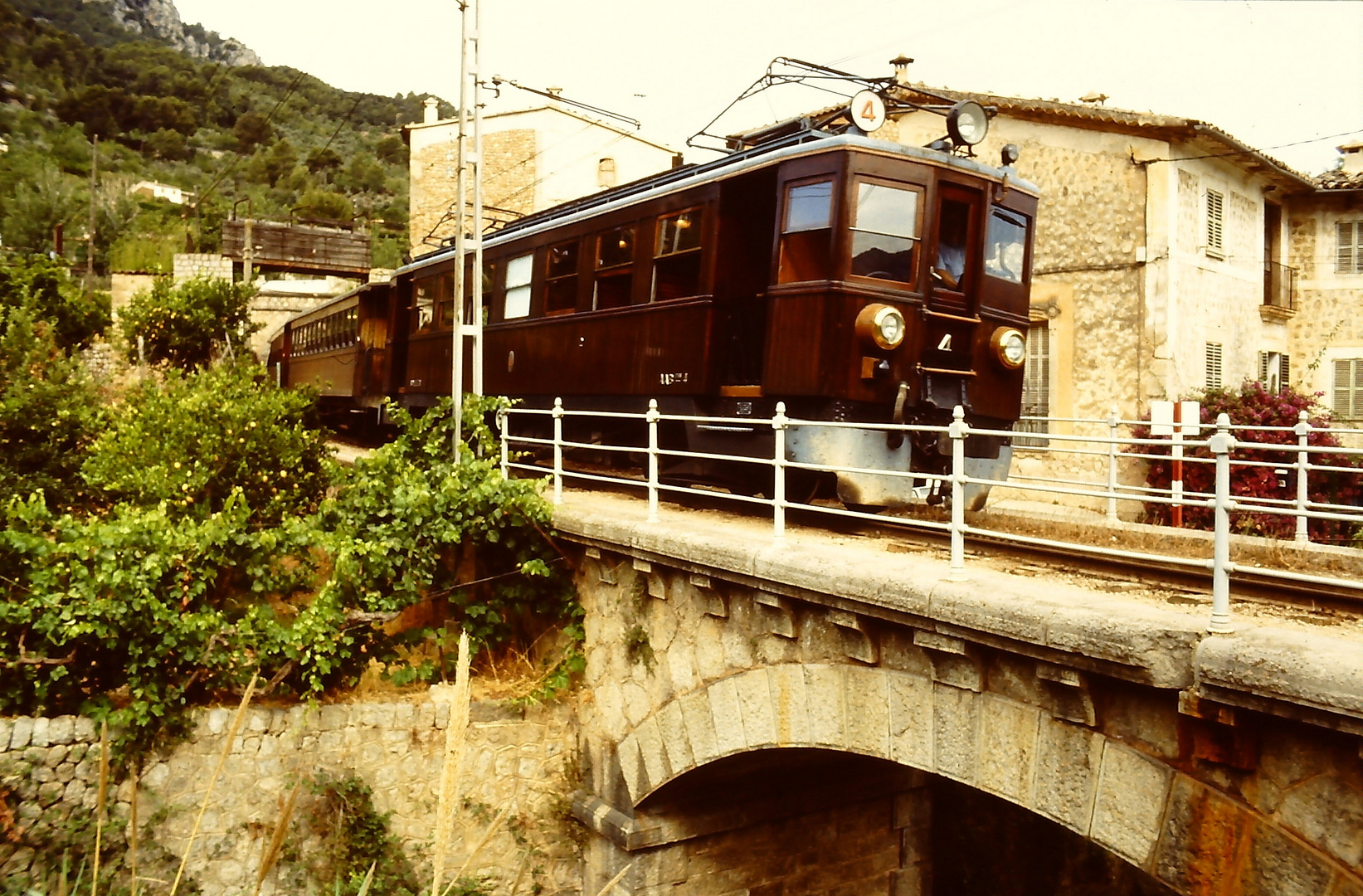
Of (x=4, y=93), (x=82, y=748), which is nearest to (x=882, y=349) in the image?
(x=82, y=748)

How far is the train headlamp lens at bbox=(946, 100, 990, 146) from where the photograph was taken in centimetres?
819

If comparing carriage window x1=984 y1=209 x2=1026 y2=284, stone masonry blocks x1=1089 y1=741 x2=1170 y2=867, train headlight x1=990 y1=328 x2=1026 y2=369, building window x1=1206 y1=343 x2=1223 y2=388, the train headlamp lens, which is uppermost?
the train headlamp lens

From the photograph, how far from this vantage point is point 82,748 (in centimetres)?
778

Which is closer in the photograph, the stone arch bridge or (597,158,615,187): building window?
the stone arch bridge

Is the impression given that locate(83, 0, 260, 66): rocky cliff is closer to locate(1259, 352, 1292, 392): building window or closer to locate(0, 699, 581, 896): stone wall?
Result: locate(1259, 352, 1292, 392): building window

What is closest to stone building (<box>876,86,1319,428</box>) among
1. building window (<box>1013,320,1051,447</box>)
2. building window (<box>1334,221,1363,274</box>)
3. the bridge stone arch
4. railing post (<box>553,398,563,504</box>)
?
building window (<box>1013,320,1051,447</box>)

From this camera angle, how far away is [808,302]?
759cm

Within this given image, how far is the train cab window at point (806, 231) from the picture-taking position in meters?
7.61

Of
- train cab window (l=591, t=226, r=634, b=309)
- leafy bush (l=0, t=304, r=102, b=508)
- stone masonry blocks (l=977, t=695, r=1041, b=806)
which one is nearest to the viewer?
stone masonry blocks (l=977, t=695, r=1041, b=806)

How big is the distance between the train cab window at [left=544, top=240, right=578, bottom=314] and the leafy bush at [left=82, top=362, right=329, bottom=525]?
12.7 feet

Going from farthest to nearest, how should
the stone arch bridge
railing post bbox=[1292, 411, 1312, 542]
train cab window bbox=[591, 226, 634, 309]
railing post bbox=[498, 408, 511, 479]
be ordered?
train cab window bbox=[591, 226, 634, 309] → railing post bbox=[498, 408, 511, 479] → railing post bbox=[1292, 411, 1312, 542] → the stone arch bridge

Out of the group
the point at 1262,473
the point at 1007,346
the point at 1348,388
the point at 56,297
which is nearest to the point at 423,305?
the point at 1007,346

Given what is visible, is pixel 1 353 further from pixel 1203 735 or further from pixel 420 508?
pixel 1203 735

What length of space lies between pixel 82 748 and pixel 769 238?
6.76m
